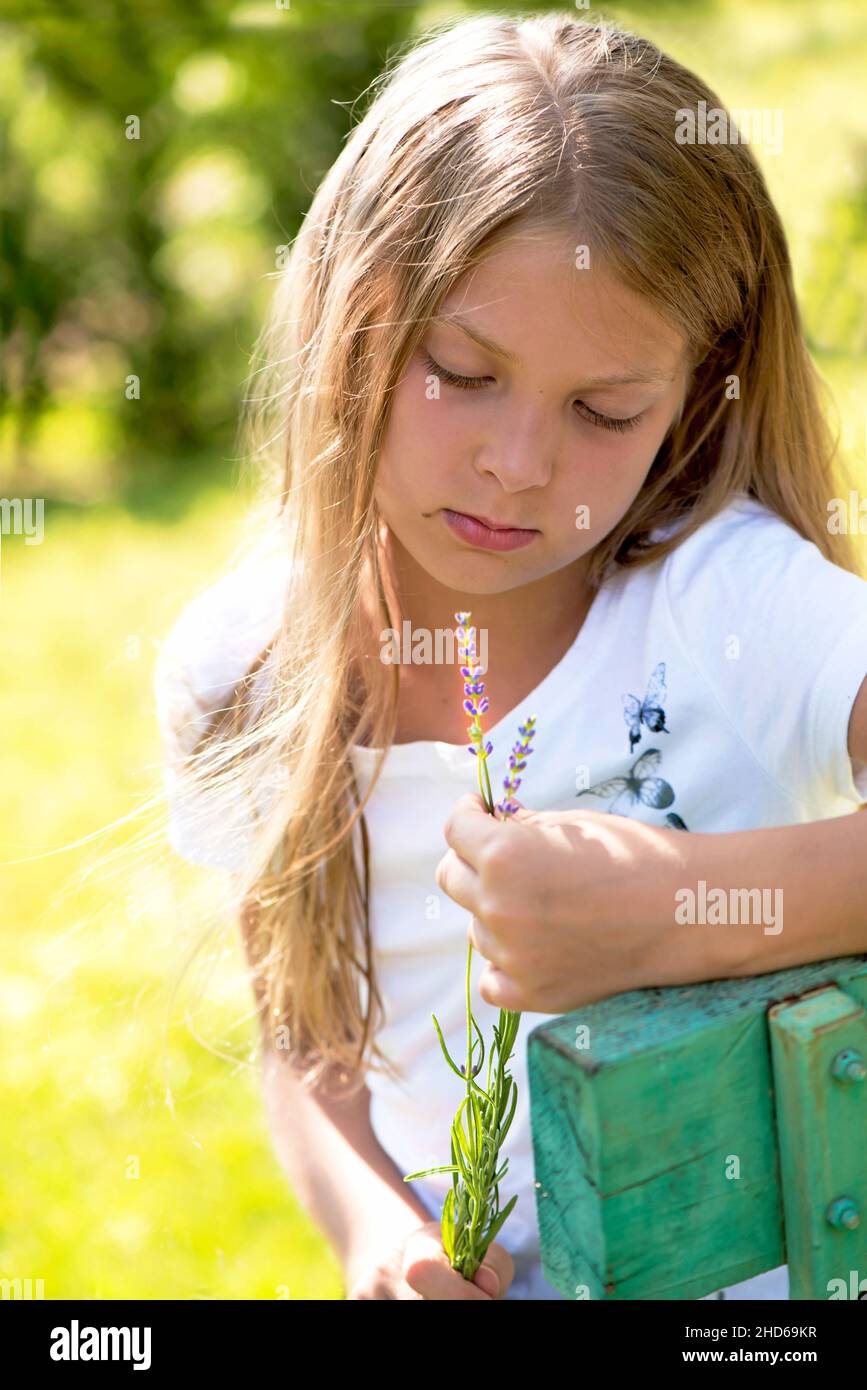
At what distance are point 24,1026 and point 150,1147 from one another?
1.98ft

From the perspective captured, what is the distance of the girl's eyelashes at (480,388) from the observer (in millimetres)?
1548

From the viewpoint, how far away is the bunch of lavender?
122cm

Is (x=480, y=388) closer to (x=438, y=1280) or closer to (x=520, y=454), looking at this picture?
(x=520, y=454)

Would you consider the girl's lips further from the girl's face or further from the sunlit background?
the sunlit background

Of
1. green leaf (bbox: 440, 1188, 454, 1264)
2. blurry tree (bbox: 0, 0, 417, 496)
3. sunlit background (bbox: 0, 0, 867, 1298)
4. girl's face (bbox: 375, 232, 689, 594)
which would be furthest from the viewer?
blurry tree (bbox: 0, 0, 417, 496)

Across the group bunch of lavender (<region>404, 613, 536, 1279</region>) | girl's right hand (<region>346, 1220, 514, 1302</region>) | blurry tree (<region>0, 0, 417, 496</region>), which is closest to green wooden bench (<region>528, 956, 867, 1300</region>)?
bunch of lavender (<region>404, 613, 536, 1279</region>)

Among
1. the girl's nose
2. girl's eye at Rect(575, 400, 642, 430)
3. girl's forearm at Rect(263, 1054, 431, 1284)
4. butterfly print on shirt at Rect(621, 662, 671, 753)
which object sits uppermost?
girl's eye at Rect(575, 400, 642, 430)

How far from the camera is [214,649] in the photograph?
1969 millimetres

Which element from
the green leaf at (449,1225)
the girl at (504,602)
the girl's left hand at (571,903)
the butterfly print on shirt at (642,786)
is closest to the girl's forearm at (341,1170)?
the girl at (504,602)

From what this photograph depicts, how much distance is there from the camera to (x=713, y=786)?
5.64 ft

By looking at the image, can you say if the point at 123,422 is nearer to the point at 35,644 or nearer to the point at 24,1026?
the point at 35,644

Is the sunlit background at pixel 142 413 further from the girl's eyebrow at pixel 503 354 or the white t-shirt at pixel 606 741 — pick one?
the girl's eyebrow at pixel 503 354

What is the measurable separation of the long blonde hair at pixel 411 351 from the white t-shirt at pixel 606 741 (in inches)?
1.7

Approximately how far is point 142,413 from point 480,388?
721 centimetres
